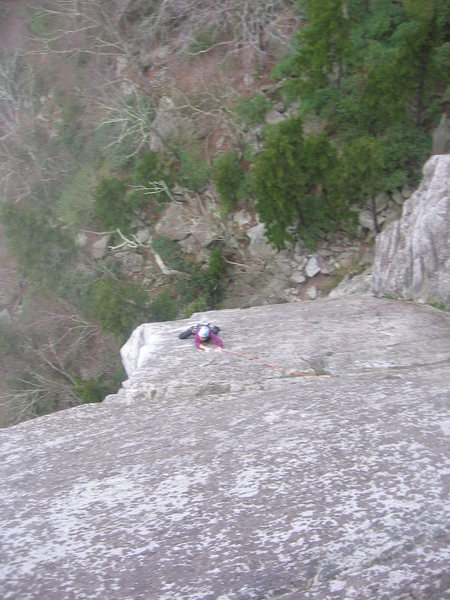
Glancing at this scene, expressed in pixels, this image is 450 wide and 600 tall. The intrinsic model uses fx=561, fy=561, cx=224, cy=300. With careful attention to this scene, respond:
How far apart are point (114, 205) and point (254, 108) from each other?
3.92 m

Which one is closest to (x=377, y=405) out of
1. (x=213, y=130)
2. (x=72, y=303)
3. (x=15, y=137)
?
(x=213, y=130)

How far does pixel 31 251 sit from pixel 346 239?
781 cm

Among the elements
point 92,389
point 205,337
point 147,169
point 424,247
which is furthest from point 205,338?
point 147,169


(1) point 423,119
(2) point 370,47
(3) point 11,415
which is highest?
(2) point 370,47

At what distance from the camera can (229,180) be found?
1078cm

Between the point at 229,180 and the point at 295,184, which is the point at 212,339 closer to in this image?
the point at 295,184

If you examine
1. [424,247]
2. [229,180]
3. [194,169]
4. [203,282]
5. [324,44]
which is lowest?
[203,282]

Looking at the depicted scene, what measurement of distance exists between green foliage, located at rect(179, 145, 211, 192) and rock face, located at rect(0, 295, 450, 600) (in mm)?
8612

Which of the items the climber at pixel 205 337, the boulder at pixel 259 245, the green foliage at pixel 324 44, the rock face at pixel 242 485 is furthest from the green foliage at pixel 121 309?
the rock face at pixel 242 485

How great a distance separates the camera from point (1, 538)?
2.31 metres

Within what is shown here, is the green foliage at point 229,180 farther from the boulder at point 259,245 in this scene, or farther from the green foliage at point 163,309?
the green foliage at point 163,309

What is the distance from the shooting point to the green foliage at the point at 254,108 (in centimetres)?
1066

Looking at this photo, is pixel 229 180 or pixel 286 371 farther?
pixel 229 180

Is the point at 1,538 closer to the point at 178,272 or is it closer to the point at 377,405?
the point at 377,405
